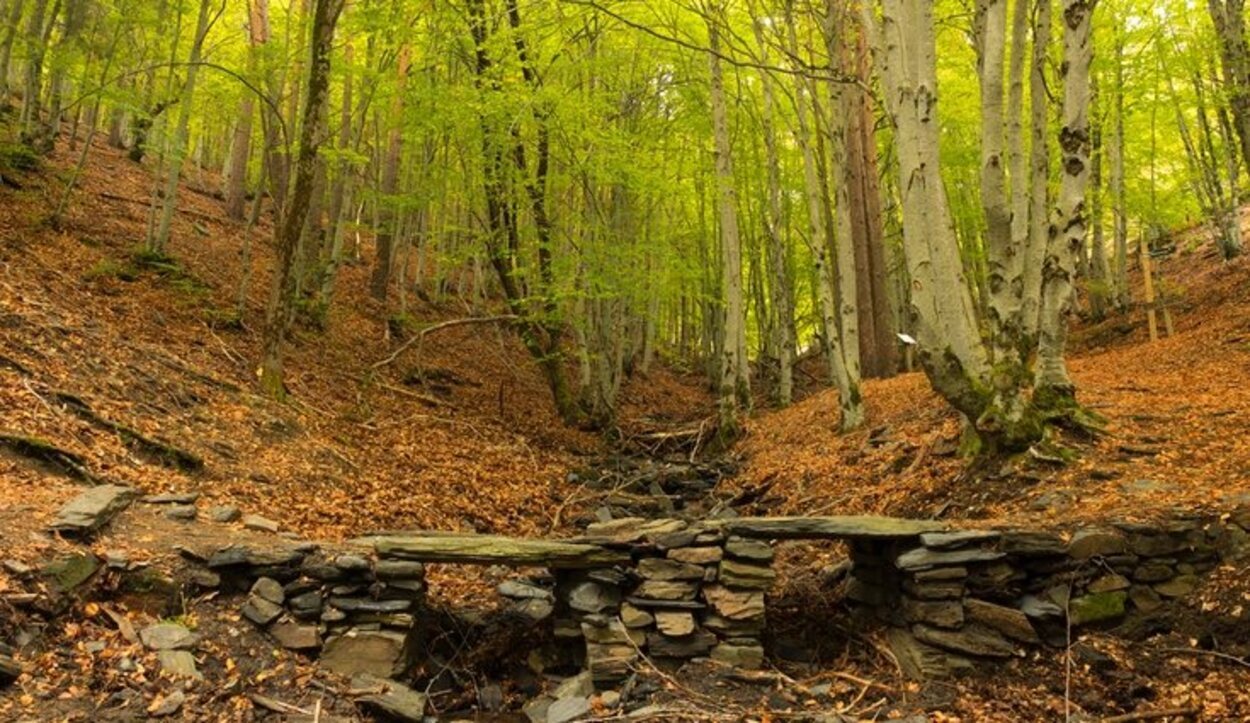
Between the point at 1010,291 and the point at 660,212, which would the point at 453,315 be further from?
the point at 1010,291

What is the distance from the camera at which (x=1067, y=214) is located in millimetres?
6855

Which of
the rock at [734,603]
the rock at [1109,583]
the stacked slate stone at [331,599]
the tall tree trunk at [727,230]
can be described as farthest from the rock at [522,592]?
the tall tree trunk at [727,230]

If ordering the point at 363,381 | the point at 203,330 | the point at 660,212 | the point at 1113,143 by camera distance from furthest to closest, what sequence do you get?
the point at 660,212, the point at 1113,143, the point at 363,381, the point at 203,330

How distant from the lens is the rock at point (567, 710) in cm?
464

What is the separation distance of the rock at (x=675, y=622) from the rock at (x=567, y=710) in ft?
2.39

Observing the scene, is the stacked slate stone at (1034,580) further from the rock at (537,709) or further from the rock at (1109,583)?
the rock at (537,709)

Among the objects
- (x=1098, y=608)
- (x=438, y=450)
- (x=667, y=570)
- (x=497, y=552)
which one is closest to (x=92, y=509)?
(x=497, y=552)

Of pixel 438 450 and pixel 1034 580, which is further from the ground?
pixel 438 450

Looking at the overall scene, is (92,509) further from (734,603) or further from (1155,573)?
(1155,573)

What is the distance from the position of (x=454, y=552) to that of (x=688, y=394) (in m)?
17.6

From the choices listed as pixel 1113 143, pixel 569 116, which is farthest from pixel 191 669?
pixel 1113 143

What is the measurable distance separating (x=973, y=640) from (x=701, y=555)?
182 centimetres

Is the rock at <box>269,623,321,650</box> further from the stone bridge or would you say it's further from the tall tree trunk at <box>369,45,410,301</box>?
the tall tree trunk at <box>369,45,410,301</box>

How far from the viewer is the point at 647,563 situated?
5488mm
